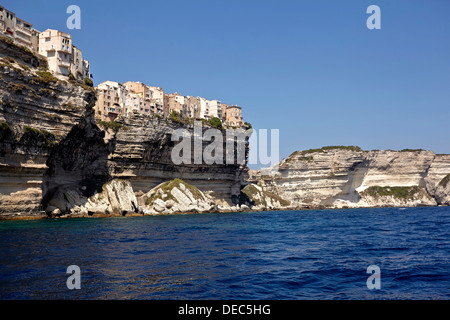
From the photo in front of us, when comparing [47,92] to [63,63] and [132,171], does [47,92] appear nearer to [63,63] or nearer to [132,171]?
[63,63]

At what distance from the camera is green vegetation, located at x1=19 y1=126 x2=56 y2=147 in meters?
52.8

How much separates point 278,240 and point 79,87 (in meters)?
47.7

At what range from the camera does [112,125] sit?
78.2 metres

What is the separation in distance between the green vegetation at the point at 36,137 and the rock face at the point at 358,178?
295 ft

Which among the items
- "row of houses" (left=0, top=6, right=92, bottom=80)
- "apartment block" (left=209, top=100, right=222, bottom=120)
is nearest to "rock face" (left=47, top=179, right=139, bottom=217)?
"row of houses" (left=0, top=6, right=92, bottom=80)

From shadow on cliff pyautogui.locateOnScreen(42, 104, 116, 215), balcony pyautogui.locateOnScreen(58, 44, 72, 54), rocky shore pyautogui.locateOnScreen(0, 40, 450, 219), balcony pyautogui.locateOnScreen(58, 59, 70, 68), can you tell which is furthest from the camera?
balcony pyautogui.locateOnScreen(58, 44, 72, 54)

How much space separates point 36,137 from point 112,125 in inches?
959

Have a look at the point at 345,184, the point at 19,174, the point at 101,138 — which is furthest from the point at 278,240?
the point at 345,184

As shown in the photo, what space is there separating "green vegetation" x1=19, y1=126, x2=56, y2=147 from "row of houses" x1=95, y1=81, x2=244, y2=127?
26439 mm

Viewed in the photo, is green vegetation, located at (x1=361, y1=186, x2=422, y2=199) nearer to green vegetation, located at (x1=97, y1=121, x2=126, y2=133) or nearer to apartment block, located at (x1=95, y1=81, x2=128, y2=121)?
apartment block, located at (x1=95, y1=81, x2=128, y2=121)

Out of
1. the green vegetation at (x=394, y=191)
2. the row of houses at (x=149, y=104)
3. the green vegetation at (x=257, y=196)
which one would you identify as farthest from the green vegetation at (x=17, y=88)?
the green vegetation at (x=394, y=191)

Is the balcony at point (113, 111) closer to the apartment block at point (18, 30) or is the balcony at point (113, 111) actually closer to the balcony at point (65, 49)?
the balcony at point (65, 49)

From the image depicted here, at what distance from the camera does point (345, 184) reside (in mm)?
132875
